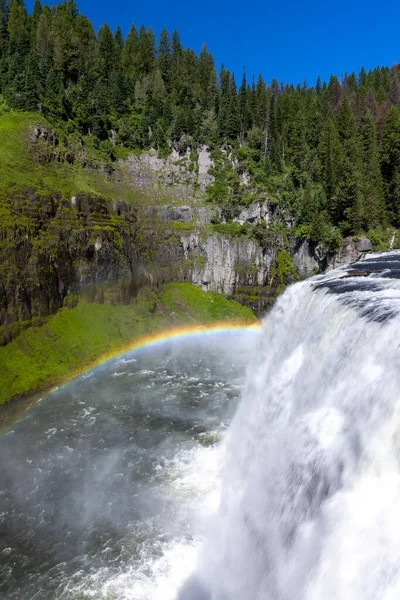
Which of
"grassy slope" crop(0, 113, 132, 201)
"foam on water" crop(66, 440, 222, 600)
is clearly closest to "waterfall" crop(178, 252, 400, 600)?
"foam on water" crop(66, 440, 222, 600)

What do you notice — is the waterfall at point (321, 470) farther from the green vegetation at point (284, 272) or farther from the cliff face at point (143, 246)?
the green vegetation at point (284, 272)

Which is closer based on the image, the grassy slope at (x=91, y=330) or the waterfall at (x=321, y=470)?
the waterfall at (x=321, y=470)

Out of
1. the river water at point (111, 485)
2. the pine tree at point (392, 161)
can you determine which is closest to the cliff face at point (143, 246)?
the river water at point (111, 485)

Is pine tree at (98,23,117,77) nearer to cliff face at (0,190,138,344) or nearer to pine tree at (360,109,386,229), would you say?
cliff face at (0,190,138,344)

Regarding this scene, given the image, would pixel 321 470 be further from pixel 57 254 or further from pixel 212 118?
pixel 212 118

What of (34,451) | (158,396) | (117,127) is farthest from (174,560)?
(117,127)

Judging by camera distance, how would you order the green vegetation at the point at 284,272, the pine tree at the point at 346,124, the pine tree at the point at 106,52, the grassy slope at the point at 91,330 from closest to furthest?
1. the grassy slope at the point at 91,330
2. the green vegetation at the point at 284,272
3. the pine tree at the point at 346,124
4. the pine tree at the point at 106,52
